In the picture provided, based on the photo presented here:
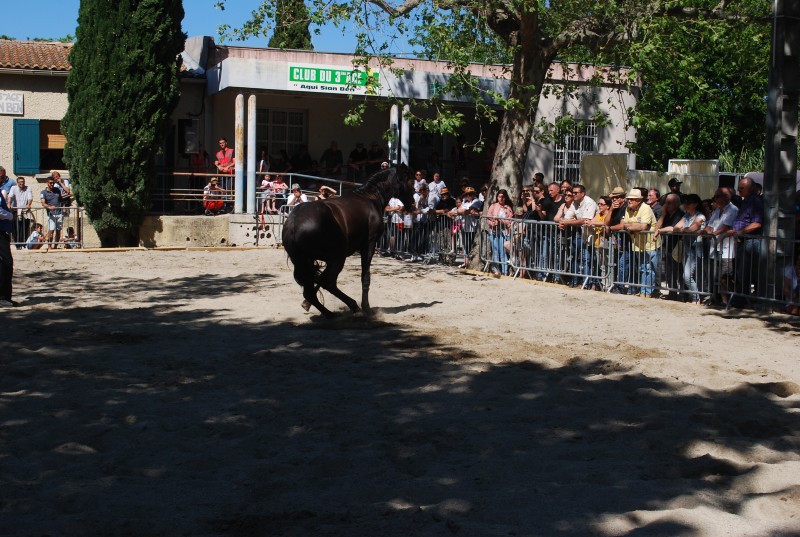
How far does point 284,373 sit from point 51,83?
19226 mm

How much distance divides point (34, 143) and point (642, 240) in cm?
1668

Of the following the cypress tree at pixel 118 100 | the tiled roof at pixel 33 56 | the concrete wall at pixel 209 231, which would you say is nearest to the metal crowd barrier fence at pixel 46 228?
the cypress tree at pixel 118 100

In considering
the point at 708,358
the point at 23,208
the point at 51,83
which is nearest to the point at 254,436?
the point at 708,358

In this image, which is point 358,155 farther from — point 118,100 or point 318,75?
point 118,100

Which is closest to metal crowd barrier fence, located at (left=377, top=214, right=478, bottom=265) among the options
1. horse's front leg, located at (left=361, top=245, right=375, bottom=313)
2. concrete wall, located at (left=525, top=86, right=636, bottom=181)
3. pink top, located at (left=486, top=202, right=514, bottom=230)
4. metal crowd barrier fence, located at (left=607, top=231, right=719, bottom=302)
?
pink top, located at (left=486, top=202, right=514, bottom=230)

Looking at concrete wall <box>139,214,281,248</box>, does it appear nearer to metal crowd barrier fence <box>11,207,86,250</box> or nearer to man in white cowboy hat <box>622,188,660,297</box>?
metal crowd barrier fence <box>11,207,86,250</box>

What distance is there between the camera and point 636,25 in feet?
54.7

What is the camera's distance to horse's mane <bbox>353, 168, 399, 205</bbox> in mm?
12812

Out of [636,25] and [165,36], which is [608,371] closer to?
[636,25]

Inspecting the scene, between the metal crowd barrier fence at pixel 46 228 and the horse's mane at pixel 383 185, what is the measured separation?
10.6 meters

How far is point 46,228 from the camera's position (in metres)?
22.0

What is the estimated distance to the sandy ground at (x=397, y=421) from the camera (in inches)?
205

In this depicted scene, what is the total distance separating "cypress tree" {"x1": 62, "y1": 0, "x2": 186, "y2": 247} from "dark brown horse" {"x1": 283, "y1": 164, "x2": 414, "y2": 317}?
1164 centimetres

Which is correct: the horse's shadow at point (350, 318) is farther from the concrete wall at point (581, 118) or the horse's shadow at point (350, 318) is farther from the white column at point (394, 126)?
the concrete wall at point (581, 118)
